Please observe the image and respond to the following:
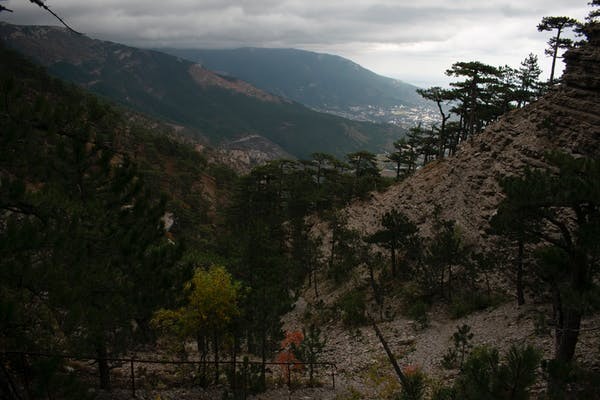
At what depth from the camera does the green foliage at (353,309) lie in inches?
1022

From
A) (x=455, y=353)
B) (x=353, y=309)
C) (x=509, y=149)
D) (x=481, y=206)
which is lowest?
(x=353, y=309)

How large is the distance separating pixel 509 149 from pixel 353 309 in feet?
53.3

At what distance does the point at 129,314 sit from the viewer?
11.4m

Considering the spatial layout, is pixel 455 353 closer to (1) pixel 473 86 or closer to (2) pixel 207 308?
(2) pixel 207 308

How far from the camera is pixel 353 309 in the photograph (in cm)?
2627

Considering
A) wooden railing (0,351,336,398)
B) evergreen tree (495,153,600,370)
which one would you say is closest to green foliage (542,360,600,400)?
evergreen tree (495,153,600,370)

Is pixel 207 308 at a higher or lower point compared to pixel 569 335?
lower

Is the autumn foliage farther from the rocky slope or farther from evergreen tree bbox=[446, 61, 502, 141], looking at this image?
evergreen tree bbox=[446, 61, 502, 141]

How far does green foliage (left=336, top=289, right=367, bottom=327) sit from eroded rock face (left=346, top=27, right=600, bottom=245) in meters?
8.22

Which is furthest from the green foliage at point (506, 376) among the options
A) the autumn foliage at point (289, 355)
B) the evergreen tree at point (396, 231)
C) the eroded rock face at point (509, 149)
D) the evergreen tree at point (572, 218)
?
the evergreen tree at point (396, 231)

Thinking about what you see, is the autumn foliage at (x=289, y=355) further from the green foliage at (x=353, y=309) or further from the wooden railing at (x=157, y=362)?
the green foliage at (x=353, y=309)

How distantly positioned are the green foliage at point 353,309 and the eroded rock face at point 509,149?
8.22m

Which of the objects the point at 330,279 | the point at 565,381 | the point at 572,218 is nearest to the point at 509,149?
the point at 330,279

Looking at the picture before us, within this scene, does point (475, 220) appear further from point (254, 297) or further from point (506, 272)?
point (254, 297)
